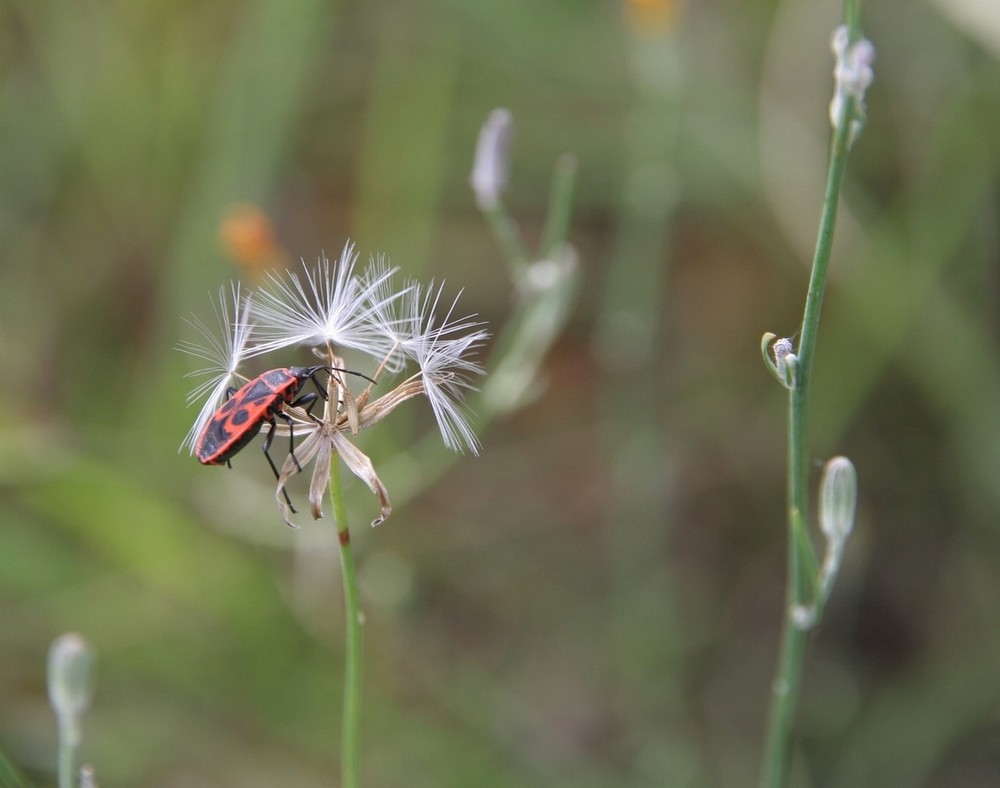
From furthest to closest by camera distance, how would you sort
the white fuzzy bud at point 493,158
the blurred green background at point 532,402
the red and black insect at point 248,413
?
1. the blurred green background at point 532,402
2. the white fuzzy bud at point 493,158
3. the red and black insect at point 248,413

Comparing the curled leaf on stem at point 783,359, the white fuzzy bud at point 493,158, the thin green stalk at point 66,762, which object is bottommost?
the thin green stalk at point 66,762

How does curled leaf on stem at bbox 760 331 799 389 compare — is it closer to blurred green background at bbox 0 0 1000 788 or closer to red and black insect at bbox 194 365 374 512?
red and black insect at bbox 194 365 374 512

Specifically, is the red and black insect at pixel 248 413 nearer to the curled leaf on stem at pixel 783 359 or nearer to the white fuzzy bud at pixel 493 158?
the curled leaf on stem at pixel 783 359

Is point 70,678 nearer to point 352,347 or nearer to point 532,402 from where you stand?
point 352,347

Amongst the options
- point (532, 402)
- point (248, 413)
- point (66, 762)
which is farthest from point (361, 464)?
point (532, 402)

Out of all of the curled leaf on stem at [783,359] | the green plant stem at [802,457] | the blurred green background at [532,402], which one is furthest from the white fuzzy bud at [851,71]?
the blurred green background at [532,402]

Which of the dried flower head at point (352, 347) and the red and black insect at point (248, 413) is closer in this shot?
the dried flower head at point (352, 347)
